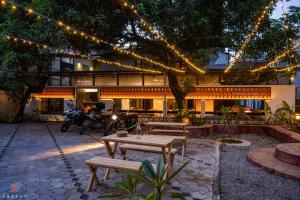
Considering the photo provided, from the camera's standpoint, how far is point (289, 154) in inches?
223

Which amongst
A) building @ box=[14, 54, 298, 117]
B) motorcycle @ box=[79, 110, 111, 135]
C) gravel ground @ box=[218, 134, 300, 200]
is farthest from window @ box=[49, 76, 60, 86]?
gravel ground @ box=[218, 134, 300, 200]

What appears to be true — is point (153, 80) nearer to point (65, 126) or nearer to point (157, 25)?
point (65, 126)

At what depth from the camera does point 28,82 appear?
44.2 ft

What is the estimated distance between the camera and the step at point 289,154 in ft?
18.1

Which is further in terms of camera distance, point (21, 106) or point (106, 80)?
point (106, 80)

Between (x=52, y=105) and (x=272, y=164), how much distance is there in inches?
706

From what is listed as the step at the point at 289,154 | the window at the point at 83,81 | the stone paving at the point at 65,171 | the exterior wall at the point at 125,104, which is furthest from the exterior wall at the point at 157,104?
the step at the point at 289,154

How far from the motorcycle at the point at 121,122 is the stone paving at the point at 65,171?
222cm

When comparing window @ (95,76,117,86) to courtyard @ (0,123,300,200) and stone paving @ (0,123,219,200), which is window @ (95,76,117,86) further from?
courtyard @ (0,123,300,200)

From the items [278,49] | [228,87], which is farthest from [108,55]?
[278,49]

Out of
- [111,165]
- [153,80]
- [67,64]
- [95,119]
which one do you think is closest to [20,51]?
[95,119]

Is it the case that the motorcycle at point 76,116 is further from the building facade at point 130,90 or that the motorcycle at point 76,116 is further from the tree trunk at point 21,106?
the tree trunk at point 21,106

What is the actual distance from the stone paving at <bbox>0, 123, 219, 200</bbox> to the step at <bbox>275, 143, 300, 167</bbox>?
157 cm

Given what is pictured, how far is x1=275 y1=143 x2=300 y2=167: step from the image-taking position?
5504 millimetres
